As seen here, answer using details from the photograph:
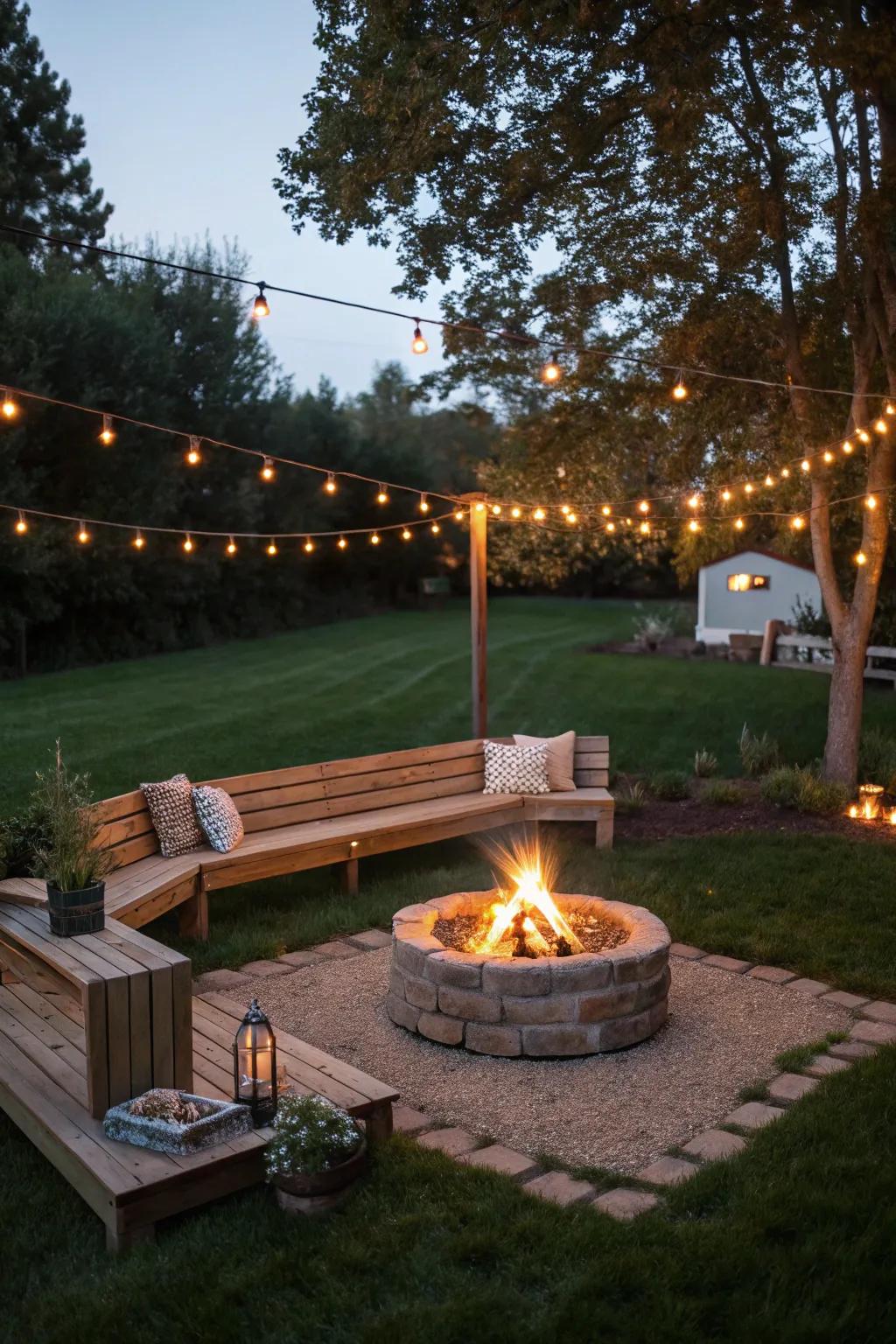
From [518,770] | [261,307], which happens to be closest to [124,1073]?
[261,307]

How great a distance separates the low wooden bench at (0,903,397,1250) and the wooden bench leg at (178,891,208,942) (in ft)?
6.16

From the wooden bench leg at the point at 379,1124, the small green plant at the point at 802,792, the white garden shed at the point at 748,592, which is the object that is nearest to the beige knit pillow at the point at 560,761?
the small green plant at the point at 802,792

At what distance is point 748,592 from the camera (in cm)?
2136

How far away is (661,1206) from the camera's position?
11.7 feet

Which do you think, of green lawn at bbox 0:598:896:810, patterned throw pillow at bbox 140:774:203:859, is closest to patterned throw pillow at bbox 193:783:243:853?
patterned throw pillow at bbox 140:774:203:859

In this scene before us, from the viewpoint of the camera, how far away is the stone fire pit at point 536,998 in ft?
16.0

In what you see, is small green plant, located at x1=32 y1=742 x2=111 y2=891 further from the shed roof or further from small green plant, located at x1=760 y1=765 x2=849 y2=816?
the shed roof

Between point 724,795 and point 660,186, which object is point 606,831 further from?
point 660,186

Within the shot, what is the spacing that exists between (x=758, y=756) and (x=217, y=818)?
606 cm

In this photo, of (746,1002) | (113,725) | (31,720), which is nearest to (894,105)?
(746,1002)

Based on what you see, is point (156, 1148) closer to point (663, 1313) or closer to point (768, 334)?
point (663, 1313)

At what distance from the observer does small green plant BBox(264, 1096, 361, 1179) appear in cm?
346

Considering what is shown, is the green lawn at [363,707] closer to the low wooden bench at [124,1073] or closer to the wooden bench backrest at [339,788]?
the wooden bench backrest at [339,788]

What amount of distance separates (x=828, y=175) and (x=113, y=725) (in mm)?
9481
